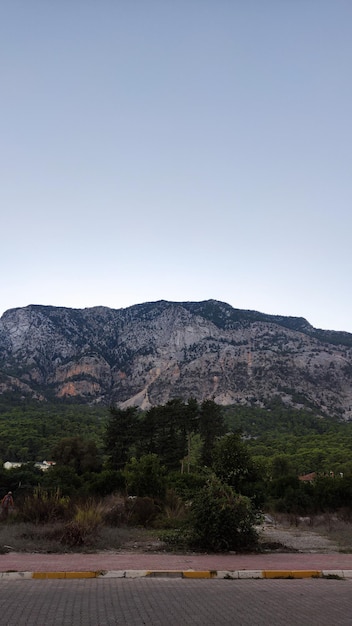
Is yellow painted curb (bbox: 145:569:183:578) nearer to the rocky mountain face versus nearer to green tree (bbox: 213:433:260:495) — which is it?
green tree (bbox: 213:433:260:495)

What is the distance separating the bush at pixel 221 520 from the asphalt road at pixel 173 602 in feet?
9.36

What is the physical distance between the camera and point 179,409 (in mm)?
55562

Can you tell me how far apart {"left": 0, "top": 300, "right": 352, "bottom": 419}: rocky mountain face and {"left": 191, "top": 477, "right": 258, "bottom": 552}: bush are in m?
142

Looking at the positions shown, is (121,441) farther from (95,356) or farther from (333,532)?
(95,356)

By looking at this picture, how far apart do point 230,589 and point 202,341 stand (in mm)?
182753

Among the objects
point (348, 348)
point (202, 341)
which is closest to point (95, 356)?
point (202, 341)

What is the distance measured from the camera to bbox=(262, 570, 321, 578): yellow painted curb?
921cm

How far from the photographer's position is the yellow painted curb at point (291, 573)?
363 inches

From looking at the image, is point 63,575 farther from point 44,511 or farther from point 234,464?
point 234,464

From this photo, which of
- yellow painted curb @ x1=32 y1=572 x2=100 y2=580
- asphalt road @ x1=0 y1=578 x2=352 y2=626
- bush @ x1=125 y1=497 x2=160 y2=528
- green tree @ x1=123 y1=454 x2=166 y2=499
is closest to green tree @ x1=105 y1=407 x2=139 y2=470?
green tree @ x1=123 y1=454 x2=166 y2=499

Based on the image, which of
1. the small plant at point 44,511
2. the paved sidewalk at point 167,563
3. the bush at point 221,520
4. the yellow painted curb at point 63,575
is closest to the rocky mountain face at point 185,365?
the small plant at point 44,511

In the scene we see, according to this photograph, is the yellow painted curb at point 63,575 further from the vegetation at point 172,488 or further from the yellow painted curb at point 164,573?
the vegetation at point 172,488

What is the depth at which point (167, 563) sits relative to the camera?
9992mm

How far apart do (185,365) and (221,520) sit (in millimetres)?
168613
